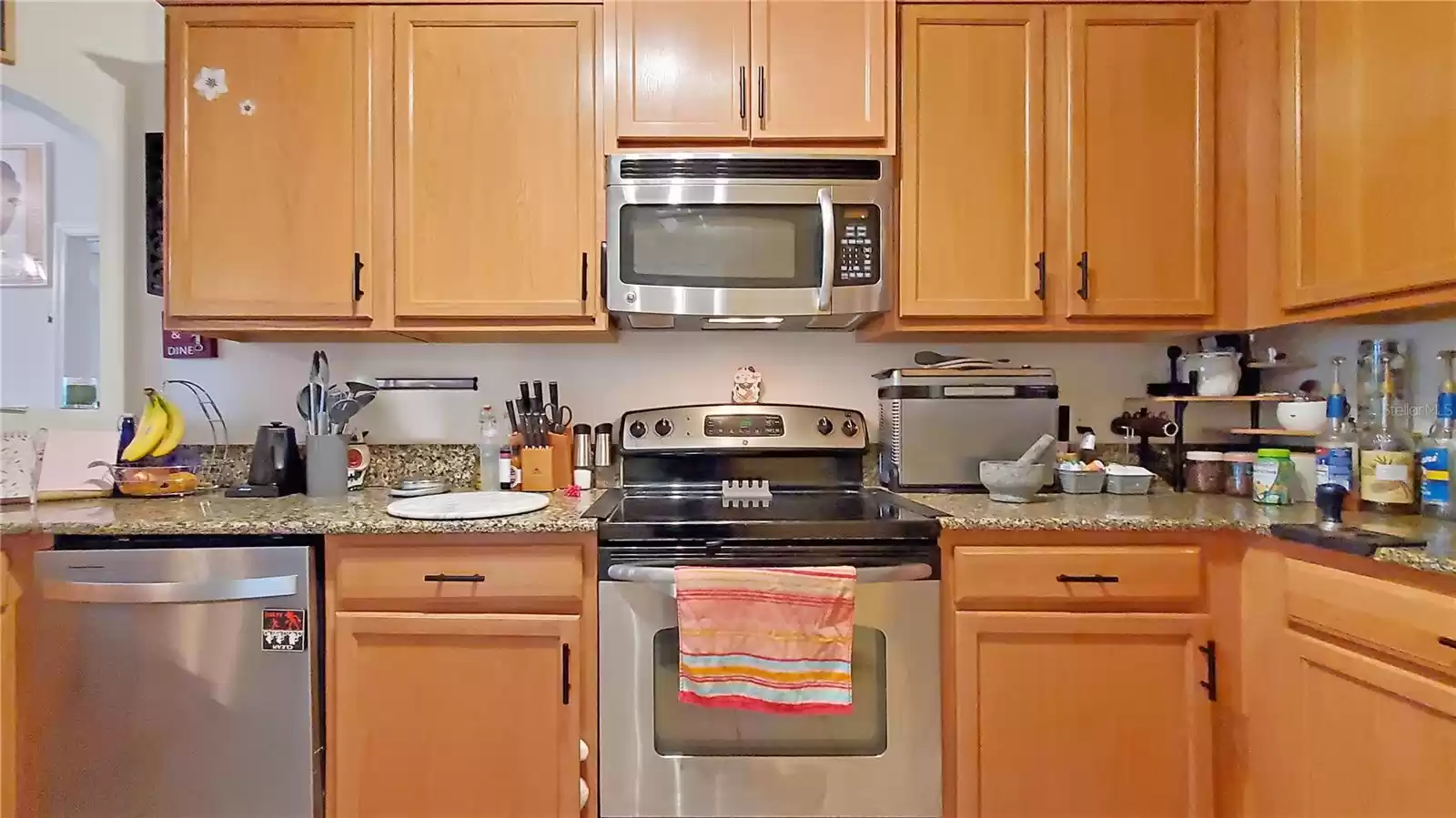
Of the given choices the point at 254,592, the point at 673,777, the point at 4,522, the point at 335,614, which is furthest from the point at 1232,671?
the point at 4,522

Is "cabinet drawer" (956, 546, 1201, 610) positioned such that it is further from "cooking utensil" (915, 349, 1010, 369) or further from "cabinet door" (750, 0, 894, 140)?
"cabinet door" (750, 0, 894, 140)

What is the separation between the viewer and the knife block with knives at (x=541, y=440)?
6.48 feet

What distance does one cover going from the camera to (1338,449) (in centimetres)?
162

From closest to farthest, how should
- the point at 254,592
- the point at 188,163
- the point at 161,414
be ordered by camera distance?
the point at 254,592, the point at 188,163, the point at 161,414

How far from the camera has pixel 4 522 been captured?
1.50m

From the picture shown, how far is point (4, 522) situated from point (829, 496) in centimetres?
188

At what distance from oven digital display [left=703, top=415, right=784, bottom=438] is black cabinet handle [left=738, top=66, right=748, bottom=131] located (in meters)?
0.78

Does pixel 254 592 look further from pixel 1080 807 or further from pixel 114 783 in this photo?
pixel 1080 807

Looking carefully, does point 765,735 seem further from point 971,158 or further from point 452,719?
point 971,158

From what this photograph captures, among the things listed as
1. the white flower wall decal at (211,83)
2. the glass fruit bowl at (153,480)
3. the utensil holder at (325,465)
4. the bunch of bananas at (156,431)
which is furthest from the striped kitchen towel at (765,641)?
the white flower wall decal at (211,83)

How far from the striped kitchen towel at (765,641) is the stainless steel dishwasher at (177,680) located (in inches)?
32.7

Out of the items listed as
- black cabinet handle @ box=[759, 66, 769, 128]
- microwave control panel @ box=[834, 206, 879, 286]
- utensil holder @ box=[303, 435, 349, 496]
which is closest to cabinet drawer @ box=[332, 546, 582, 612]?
utensil holder @ box=[303, 435, 349, 496]

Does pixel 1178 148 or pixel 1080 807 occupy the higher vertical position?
pixel 1178 148

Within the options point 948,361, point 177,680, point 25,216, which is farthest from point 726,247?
point 25,216
